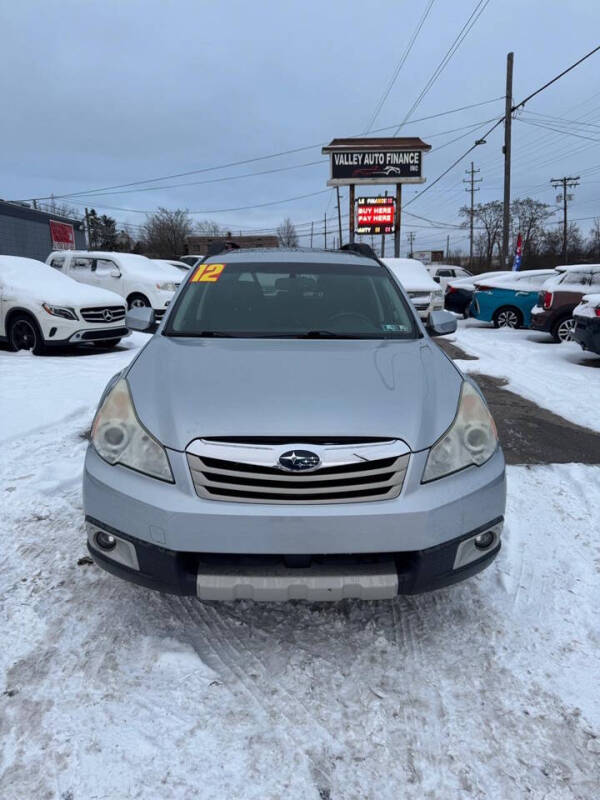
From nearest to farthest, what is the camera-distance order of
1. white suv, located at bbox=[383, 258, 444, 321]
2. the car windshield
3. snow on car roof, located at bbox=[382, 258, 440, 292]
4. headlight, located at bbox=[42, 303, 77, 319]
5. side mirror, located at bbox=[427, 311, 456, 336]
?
the car windshield < side mirror, located at bbox=[427, 311, 456, 336] < headlight, located at bbox=[42, 303, 77, 319] < white suv, located at bbox=[383, 258, 444, 321] < snow on car roof, located at bbox=[382, 258, 440, 292]

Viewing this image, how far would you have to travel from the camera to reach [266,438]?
6.50 ft

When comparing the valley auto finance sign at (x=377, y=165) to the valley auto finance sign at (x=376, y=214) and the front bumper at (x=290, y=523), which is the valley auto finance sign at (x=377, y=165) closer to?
the valley auto finance sign at (x=376, y=214)

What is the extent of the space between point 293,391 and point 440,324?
5.86 feet

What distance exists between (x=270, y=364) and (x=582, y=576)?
1.92 metres

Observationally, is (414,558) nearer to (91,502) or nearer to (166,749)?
(166,749)

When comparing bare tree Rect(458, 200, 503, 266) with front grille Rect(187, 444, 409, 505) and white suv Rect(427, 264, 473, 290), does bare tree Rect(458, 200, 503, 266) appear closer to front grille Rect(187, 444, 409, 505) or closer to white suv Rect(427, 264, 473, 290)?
white suv Rect(427, 264, 473, 290)

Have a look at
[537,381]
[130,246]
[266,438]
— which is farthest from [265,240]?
[266,438]

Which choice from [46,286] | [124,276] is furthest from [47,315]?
[124,276]

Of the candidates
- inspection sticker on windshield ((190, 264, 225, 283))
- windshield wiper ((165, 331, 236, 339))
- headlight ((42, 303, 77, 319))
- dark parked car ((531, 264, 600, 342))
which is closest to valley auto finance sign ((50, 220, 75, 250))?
headlight ((42, 303, 77, 319))

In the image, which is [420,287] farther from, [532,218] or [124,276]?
[532,218]

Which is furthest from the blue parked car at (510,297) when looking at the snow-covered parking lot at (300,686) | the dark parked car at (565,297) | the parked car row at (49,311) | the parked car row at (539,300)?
the snow-covered parking lot at (300,686)

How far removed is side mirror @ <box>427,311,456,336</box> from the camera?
3.61 m

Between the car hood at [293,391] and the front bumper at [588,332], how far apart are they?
639cm

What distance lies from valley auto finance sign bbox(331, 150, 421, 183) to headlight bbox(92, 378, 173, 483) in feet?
82.7
